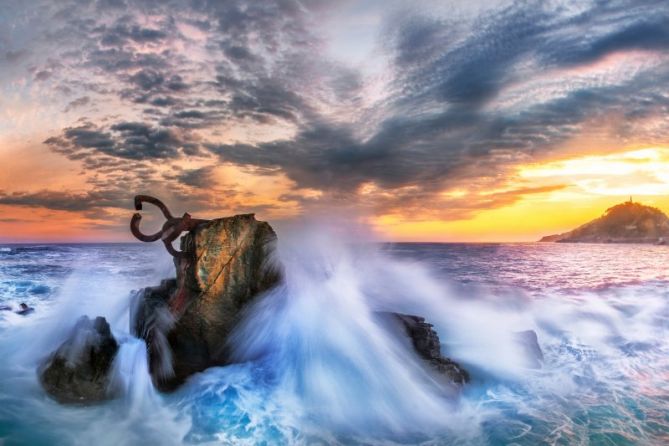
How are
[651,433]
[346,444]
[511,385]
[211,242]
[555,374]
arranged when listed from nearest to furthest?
[346,444], [651,433], [211,242], [511,385], [555,374]

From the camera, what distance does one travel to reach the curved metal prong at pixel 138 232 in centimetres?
779

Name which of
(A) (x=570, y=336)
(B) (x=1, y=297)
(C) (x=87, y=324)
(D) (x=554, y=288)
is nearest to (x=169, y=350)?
(C) (x=87, y=324)

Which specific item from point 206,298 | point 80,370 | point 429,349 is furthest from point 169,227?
point 429,349

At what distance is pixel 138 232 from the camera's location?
311 inches

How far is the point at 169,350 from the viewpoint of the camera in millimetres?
7648

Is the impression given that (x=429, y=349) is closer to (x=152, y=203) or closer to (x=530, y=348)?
(x=530, y=348)

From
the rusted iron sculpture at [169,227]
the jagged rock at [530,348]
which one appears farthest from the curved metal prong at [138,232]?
the jagged rock at [530,348]

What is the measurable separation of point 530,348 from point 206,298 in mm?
8650

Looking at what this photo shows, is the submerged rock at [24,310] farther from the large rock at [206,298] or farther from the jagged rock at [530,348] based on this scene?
the jagged rock at [530,348]

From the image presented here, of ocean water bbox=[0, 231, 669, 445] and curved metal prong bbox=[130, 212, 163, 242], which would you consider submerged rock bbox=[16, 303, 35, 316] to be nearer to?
ocean water bbox=[0, 231, 669, 445]

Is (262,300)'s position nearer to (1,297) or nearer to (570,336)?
(570,336)

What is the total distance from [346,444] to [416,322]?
3.73m

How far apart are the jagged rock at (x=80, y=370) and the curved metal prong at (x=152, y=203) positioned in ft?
8.70

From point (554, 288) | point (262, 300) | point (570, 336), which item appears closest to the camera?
point (262, 300)
